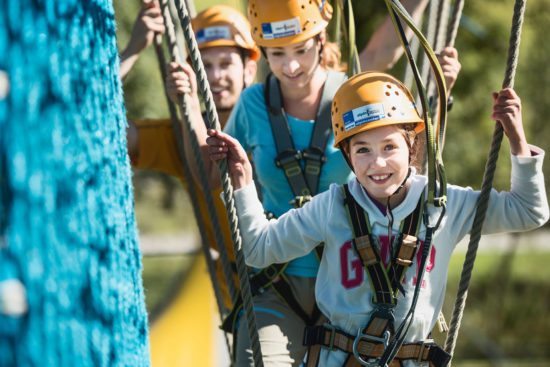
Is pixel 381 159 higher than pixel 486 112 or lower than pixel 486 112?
lower

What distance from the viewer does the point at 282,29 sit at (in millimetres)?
3730

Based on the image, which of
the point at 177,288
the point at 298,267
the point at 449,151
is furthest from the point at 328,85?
the point at 449,151

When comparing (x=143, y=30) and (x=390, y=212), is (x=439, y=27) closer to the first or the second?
(x=143, y=30)

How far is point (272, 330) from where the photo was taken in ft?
12.5

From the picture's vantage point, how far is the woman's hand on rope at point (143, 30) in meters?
4.48

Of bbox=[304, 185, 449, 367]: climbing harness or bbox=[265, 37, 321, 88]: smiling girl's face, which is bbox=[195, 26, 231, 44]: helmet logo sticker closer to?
bbox=[265, 37, 321, 88]: smiling girl's face

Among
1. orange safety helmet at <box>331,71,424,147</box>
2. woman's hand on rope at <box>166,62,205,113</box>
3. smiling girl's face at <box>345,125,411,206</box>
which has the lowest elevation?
smiling girl's face at <box>345,125,411,206</box>

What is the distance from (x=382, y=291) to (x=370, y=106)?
528 mm

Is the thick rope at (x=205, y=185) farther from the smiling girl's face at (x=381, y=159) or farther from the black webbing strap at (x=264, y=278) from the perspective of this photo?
the smiling girl's face at (x=381, y=159)

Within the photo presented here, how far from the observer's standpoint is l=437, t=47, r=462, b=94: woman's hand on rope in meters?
3.83

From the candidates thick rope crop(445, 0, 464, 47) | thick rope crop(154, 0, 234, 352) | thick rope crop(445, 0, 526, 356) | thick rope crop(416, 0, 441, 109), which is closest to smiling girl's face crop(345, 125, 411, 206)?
thick rope crop(445, 0, 526, 356)

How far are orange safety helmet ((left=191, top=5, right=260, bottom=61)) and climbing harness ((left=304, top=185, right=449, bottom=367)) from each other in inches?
63.4

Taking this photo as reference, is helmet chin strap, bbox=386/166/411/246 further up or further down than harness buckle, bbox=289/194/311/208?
further down

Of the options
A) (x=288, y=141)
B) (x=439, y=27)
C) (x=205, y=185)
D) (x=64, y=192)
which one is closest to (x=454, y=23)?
(x=439, y=27)
